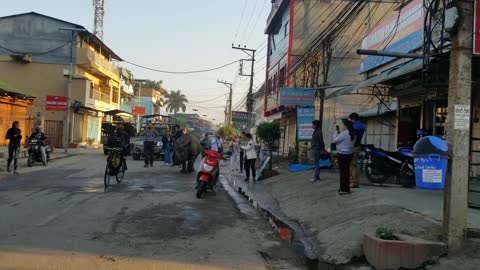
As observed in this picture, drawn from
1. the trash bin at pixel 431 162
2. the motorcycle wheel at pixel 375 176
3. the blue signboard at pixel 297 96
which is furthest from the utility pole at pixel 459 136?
the blue signboard at pixel 297 96

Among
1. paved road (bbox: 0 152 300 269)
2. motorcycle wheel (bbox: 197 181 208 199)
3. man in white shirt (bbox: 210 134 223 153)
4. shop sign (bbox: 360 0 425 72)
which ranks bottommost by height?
paved road (bbox: 0 152 300 269)

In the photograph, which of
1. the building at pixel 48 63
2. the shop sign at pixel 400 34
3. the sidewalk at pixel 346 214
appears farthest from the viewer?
the building at pixel 48 63

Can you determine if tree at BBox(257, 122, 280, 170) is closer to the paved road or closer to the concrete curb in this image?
the paved road

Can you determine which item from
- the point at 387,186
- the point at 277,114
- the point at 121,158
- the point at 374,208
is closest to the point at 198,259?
the point at 374,208

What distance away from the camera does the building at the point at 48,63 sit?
41.1 meters

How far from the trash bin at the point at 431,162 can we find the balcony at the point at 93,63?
3884cm

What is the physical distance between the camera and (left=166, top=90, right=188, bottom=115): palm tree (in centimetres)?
12788

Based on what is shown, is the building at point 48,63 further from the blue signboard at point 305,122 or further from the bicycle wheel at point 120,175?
the bicycle wheel at point 120,175

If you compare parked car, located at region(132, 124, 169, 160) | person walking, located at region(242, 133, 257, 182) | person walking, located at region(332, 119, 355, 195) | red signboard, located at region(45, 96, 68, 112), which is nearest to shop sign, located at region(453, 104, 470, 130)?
person walking, located at region(332, 119, 355, 195)

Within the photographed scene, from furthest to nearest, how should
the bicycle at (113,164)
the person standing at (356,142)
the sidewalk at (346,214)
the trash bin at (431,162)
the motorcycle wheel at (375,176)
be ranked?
the bicycle at (113,164) < the motorcycle wheel at (375,176) < the person standing at (356,142) < the sidewalk at (346,214) < the trash bin at (431,162)

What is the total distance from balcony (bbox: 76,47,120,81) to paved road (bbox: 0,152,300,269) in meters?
30.3

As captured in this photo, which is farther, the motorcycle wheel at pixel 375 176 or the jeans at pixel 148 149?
the jeans at pixel 148 149

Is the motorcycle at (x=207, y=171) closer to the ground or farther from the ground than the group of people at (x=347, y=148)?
closer to the ground

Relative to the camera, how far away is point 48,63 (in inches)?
1650
